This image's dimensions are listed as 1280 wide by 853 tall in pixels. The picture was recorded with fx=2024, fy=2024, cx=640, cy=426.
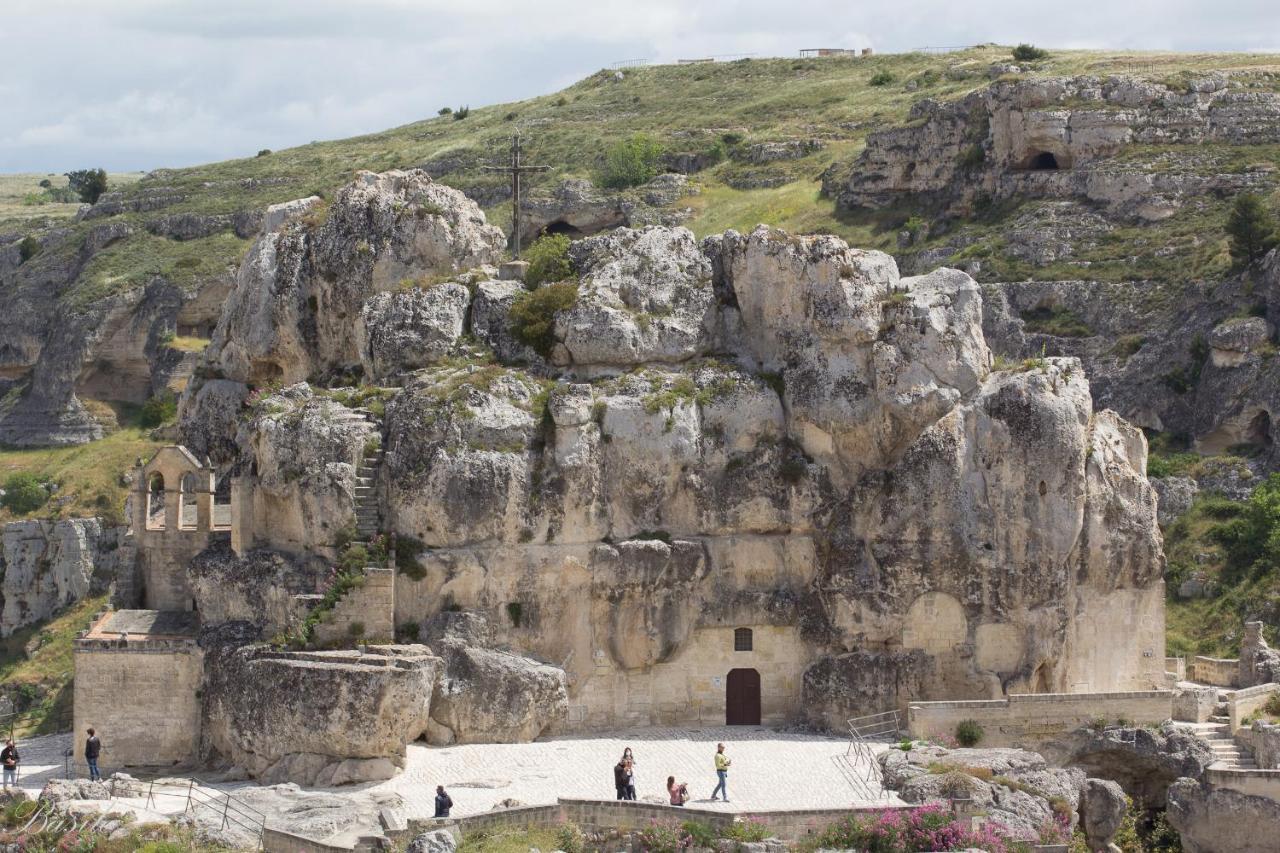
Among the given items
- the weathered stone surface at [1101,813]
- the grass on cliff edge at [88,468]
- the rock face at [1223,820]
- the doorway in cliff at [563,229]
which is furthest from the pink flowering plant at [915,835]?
the doorway in cliff at [563,229]

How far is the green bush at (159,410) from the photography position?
253 feet

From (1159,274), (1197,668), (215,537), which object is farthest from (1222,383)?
(215,537)

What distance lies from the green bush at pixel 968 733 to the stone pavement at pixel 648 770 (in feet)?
5.16

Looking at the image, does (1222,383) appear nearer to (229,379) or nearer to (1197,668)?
(1197,668)

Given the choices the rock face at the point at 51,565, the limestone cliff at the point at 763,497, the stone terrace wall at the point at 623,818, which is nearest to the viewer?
the stone terrace wall at the point at 623,818

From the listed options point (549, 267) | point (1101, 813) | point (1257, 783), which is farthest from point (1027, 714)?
point (549, 267)

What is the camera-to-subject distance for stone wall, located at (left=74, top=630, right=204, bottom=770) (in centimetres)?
4253

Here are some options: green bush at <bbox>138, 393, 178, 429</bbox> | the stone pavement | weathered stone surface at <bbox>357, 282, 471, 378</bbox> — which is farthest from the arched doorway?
green bush at <bbox>138, 393, 178, 429</bbox>

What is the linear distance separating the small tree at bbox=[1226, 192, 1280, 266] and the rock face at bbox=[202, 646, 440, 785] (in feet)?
113

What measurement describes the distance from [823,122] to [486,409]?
51.1m

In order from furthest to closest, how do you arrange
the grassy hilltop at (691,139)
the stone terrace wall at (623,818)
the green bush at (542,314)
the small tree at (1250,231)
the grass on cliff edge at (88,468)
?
the grassy hilltop at (691,139) < the grass on cliff edge at (88,468) < the small tree at (1250,231) < the green bush at (542,314) < the stone terrace wall at (623,818)

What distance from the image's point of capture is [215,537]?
4622cm

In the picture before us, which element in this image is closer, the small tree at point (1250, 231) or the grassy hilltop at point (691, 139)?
the small tree at point (1250, 231)

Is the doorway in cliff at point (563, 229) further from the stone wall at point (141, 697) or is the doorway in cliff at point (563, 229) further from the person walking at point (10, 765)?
the person walking at point (10, 765)
